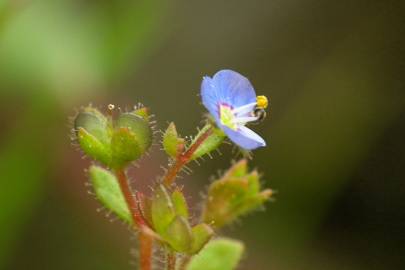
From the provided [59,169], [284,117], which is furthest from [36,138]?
[284,117]

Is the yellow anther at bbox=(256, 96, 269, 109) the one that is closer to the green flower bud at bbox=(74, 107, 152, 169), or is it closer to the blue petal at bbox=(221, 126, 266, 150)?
the blue petal at bbox=(221, 126, 266, 150)

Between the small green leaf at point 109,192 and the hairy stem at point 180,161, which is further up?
the hairy stem at point 180,161

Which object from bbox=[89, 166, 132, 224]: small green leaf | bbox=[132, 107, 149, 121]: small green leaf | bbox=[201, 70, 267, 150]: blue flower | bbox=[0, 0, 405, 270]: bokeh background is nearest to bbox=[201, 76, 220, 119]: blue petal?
bbox=[201, 70, 267, 150]: blue flower

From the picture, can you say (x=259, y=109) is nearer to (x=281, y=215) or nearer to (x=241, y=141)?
(x=241, y=141)

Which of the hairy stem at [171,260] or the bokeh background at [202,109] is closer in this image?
the hairy stem at [171,260]

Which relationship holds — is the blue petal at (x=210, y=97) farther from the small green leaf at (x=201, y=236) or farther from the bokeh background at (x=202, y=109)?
the bokeh background at (x=202, y=109)

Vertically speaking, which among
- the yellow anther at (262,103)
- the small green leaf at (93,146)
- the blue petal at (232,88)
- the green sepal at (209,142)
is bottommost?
the small green leaf at (93,146)

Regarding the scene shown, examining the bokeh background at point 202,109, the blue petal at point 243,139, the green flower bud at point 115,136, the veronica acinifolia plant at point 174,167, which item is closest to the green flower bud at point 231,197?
the veronica acinifolia plant at point 174,167
